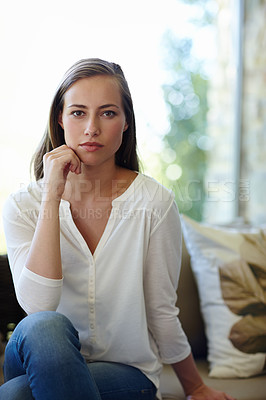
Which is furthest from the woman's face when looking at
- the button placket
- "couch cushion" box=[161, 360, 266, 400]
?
"couch cushion" box=[161, 360, 266, 400]

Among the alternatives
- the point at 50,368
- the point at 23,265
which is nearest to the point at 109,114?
the point at 23,265

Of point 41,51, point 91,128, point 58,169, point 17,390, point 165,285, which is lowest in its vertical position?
point 17,390

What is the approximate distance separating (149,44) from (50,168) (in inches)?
70.4

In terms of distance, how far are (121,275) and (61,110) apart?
0.50 metres

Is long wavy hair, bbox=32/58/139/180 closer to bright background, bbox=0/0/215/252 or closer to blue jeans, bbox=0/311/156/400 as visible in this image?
blue jeans, bbox=0/311/156/400

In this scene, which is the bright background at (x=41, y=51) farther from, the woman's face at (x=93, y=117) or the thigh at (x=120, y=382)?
the thigh at (x=120, y=382)

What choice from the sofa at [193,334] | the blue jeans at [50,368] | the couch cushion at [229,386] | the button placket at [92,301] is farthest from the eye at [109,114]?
the couch cushion at [229,386]

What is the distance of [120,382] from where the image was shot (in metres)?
1.17

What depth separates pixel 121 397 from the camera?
3.81 feet

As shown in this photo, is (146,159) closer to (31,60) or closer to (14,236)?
(31,60)

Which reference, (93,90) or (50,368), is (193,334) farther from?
(93,90)

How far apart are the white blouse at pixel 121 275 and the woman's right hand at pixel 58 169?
9 centimetres

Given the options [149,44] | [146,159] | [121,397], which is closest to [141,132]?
[146,159]

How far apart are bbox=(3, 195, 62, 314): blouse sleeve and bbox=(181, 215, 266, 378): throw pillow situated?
61 cm
